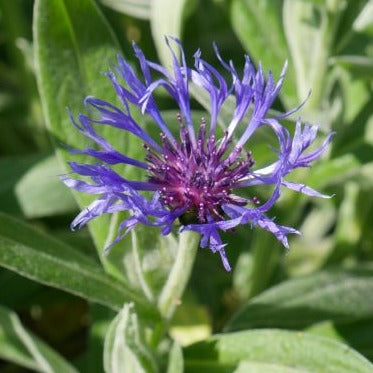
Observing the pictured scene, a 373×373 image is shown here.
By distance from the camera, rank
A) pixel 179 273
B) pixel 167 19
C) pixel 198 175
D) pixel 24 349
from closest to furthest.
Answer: pixel 198 175 < pixel 179 273 < pixel 24 349 < pixel 167 19

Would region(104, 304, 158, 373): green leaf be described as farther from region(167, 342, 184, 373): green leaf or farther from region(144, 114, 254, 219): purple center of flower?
region(144, 114, 254, 219): purple center of flower

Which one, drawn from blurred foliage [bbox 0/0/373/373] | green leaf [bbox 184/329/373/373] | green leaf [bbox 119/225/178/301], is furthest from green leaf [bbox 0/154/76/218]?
green leaf [bbox 184/329/373/373]

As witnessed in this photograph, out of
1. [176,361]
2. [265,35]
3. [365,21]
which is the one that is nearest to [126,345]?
[176,361]

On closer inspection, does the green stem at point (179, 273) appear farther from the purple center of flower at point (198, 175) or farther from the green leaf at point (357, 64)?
the green leaf at point (357, 64)

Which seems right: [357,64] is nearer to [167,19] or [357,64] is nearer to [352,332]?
[167,19]

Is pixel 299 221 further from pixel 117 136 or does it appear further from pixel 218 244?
pixel 218 244

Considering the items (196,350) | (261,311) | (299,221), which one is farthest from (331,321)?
(299,221)
